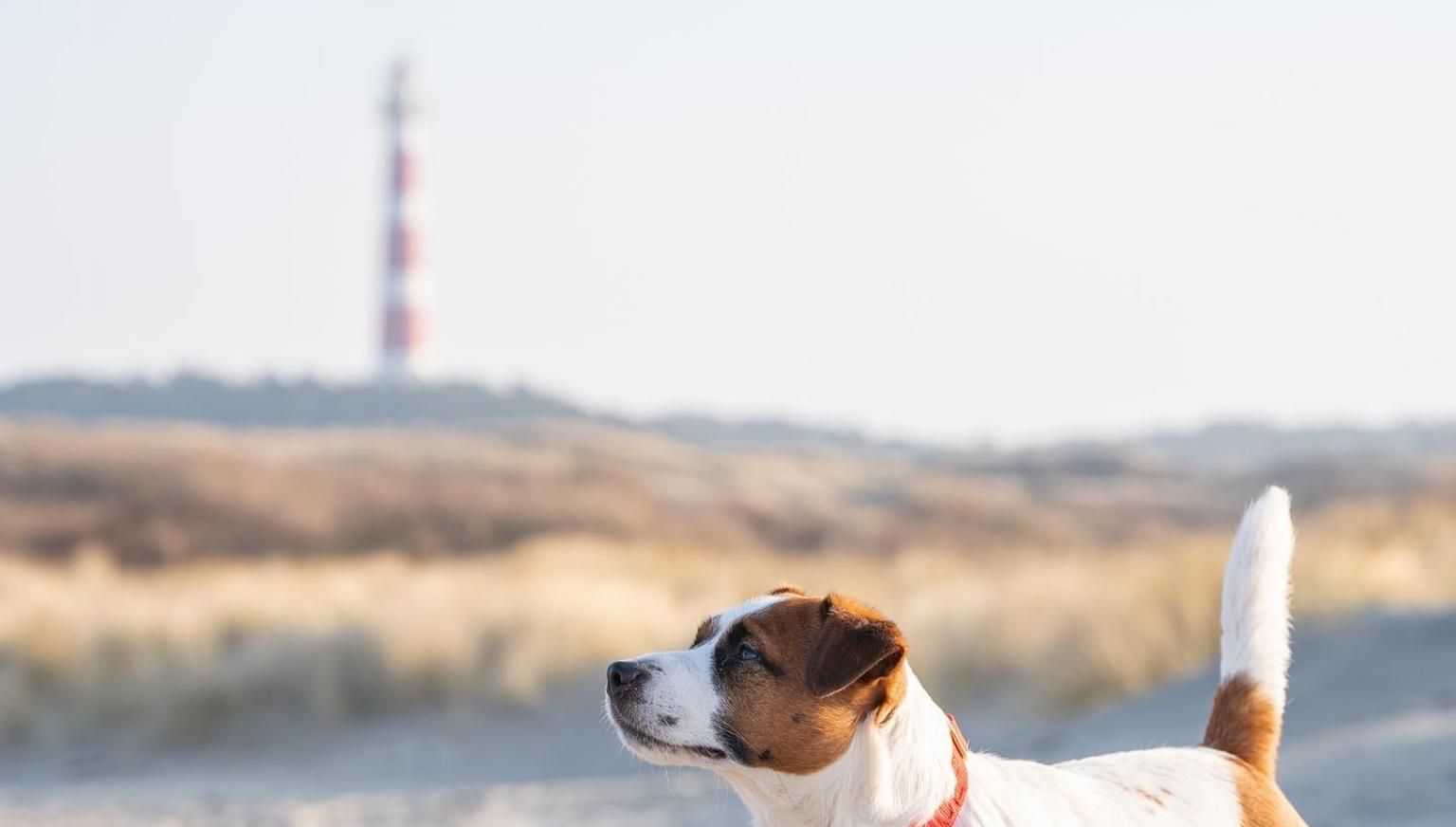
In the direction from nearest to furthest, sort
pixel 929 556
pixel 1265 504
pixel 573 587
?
pixel 1265 504 → pixel 573 587 → pixel 929 556

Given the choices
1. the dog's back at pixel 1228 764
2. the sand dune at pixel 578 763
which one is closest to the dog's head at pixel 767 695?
the dog's back at pixel 1228 764

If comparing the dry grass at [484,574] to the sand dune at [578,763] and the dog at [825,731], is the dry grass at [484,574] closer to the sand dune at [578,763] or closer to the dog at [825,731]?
the sand dune at [578,763]

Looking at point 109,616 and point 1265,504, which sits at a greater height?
point 1265,504

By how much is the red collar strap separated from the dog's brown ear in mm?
248

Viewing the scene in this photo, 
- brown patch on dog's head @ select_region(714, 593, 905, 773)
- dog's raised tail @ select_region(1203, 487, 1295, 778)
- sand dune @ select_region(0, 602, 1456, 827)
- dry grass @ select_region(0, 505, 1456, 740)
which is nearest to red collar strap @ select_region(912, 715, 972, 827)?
brown patch on dog's head @ select_region(714, 593, 905, 773)

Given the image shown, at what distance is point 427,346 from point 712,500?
1076 inches

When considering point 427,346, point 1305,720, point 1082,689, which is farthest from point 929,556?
point 427,346

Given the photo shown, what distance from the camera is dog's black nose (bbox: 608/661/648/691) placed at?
13.1 ft

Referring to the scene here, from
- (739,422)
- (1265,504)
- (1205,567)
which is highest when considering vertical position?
(1265,504)

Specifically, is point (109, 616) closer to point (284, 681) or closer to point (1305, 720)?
point (284, 681)

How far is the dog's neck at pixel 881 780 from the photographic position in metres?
3.96

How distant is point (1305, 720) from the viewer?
35.3ft

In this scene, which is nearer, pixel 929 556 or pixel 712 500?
pixel 929 556

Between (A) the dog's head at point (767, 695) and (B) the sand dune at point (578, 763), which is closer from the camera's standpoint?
(A) the dog's head at point (767, 695)
